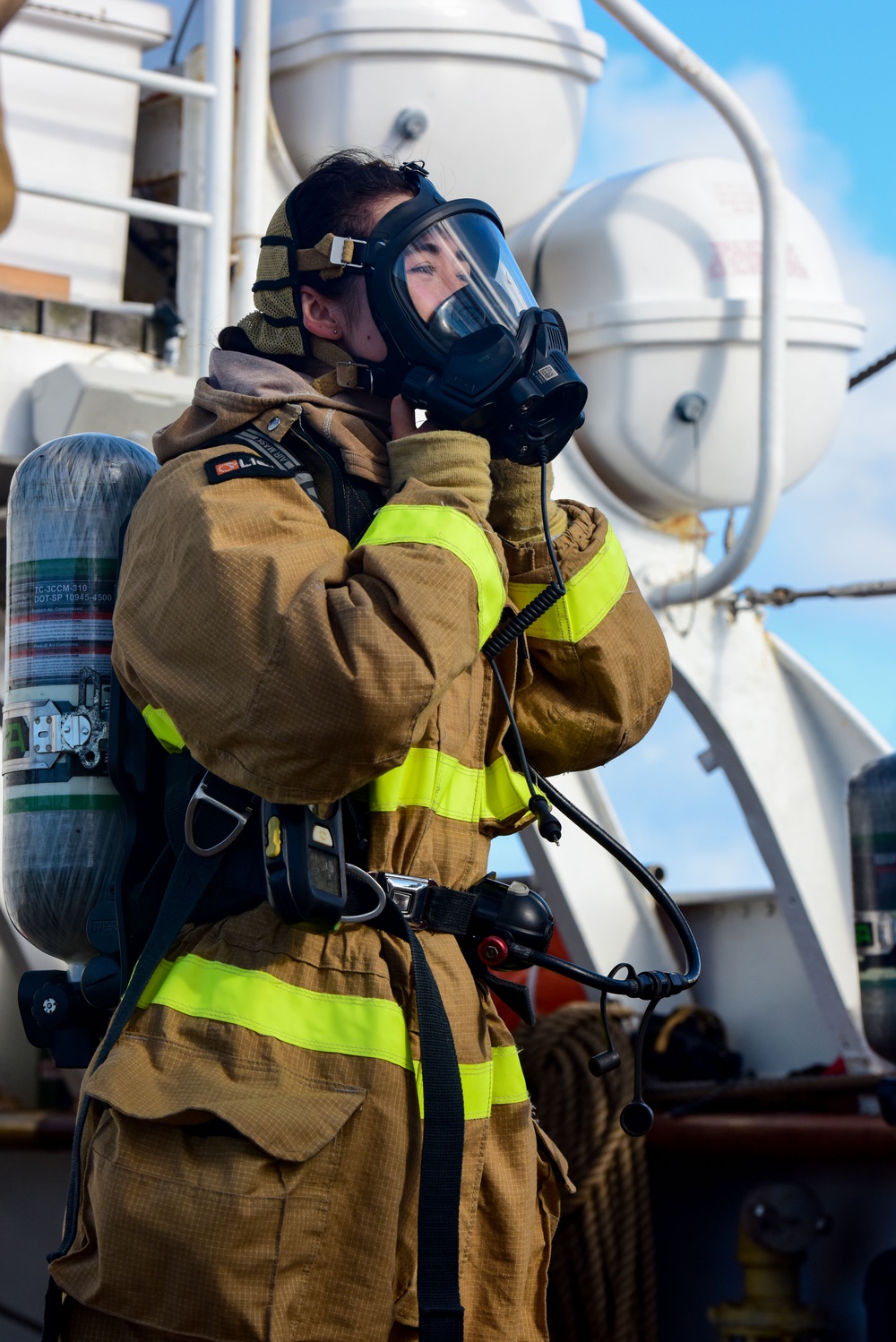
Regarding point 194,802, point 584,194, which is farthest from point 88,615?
point 584,194

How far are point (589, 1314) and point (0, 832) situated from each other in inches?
111

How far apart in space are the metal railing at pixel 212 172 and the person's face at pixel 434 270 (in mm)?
2246

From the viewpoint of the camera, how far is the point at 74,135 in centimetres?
472

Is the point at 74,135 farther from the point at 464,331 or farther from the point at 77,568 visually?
the point at 464,331

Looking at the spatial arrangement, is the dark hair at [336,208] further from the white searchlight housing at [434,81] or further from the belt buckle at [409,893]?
the white searchlight housing at [434,81]

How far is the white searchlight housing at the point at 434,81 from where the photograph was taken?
4.82 metres

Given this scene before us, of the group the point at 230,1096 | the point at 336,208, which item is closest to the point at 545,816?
the point at 230,1096

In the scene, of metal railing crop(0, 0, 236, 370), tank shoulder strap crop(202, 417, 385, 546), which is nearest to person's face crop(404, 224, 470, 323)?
tank shoulder strap crop(202, 417, 385, 546)

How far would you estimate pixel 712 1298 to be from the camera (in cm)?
492

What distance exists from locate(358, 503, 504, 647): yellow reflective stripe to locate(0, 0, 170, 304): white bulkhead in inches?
119

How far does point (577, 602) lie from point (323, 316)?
1.58 feet

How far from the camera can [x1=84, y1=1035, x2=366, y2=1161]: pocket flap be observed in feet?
5.53

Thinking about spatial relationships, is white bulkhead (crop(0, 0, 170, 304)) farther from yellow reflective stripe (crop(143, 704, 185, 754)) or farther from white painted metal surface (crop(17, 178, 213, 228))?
yellow reflective stripe (crop(143, 704, 185, 754))

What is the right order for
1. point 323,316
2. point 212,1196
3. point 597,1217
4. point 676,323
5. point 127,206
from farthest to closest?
1. point 676,323
2. point 597,1217
3. point 127,206
4. point 323,316
5. point 212,1196
